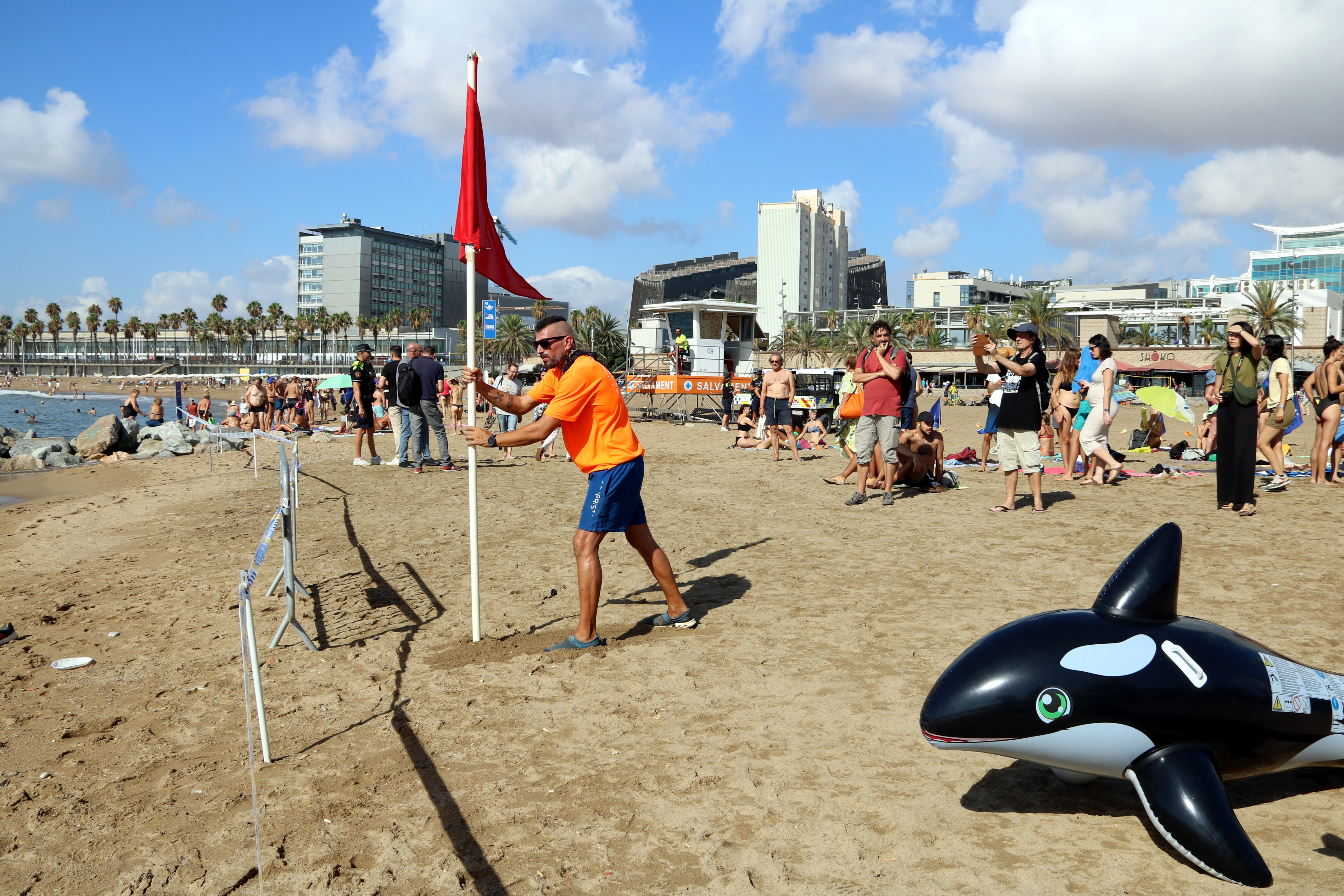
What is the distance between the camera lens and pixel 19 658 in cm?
510

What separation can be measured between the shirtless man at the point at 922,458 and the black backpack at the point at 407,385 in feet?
24.8

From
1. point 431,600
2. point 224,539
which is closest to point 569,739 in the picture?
point 431,600

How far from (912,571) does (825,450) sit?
36.3 feet

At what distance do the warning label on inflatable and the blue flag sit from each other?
902 centimetres

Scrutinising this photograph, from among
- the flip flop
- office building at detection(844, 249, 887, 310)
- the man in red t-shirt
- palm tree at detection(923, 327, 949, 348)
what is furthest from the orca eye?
office building at detection(844, 249, 887, 310)

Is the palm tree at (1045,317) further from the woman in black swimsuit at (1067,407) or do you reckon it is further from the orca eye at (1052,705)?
the orca eye at (1052,705)

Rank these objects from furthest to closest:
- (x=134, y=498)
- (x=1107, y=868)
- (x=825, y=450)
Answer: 1. (x=825, y=450)
2. (x=134, y=498)
3. (x=1107, y=868)

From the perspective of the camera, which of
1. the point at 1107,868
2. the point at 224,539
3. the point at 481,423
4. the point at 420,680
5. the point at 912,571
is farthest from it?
the point at 481,423

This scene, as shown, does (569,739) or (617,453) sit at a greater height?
(617,453)

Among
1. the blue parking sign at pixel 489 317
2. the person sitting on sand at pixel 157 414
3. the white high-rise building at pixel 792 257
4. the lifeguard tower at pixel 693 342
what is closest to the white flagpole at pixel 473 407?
the blue parking sign at pixel 489 317

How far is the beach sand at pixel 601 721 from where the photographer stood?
2.84m

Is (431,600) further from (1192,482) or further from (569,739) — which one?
(1192,482)

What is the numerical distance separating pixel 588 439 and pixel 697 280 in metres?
139

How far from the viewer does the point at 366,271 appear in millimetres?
144500
